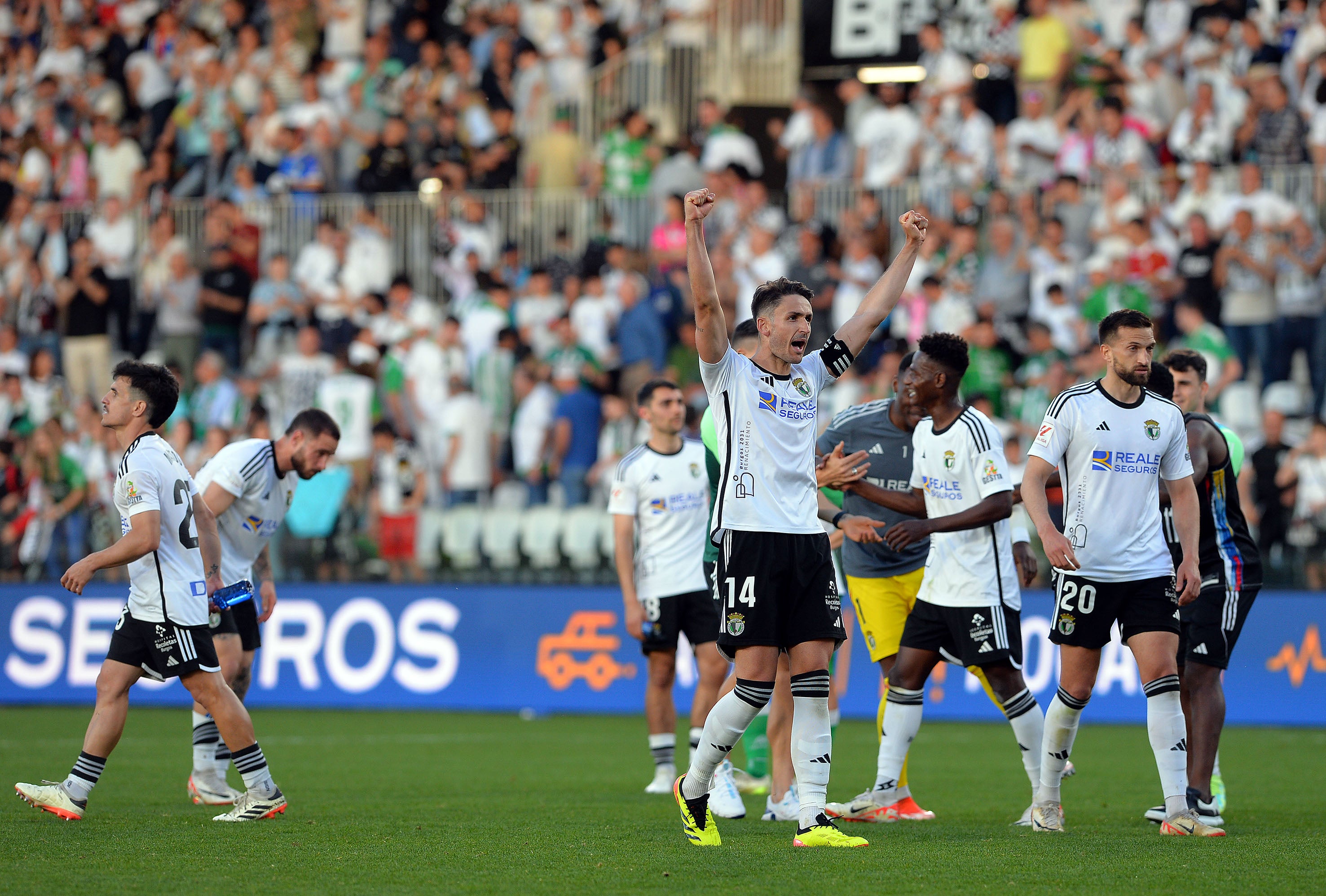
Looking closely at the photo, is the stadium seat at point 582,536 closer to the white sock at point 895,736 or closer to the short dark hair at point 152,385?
the white sock at point 895,736

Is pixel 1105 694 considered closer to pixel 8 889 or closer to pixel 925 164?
pixel 925 164

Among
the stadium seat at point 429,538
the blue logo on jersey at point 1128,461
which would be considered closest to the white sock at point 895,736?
the blue logo on jersey at point 1128,461

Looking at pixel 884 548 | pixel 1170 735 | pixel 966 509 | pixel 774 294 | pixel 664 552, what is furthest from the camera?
pixel 664 552

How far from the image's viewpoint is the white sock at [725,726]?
757 cm

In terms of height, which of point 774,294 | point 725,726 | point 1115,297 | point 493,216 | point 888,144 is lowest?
point 725,726

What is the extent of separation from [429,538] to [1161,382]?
10675mm

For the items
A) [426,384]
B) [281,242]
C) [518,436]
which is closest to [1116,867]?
[518,436]

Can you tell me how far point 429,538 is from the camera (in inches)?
706

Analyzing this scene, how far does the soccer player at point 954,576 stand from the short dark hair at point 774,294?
4.81 ft

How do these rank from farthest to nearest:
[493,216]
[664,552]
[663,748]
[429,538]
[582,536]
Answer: [493,216] → [429,538] → [582,536] → [664,552] → [663,748]

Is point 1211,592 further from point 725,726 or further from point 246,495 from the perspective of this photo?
point 246,495

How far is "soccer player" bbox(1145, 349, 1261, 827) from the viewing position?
8711 millimetres

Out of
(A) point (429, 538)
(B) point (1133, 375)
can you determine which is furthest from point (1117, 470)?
(A) point (429, 538)

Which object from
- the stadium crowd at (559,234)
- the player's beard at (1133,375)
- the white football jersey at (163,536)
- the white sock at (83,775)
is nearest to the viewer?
the player's beard at (1133,375)
